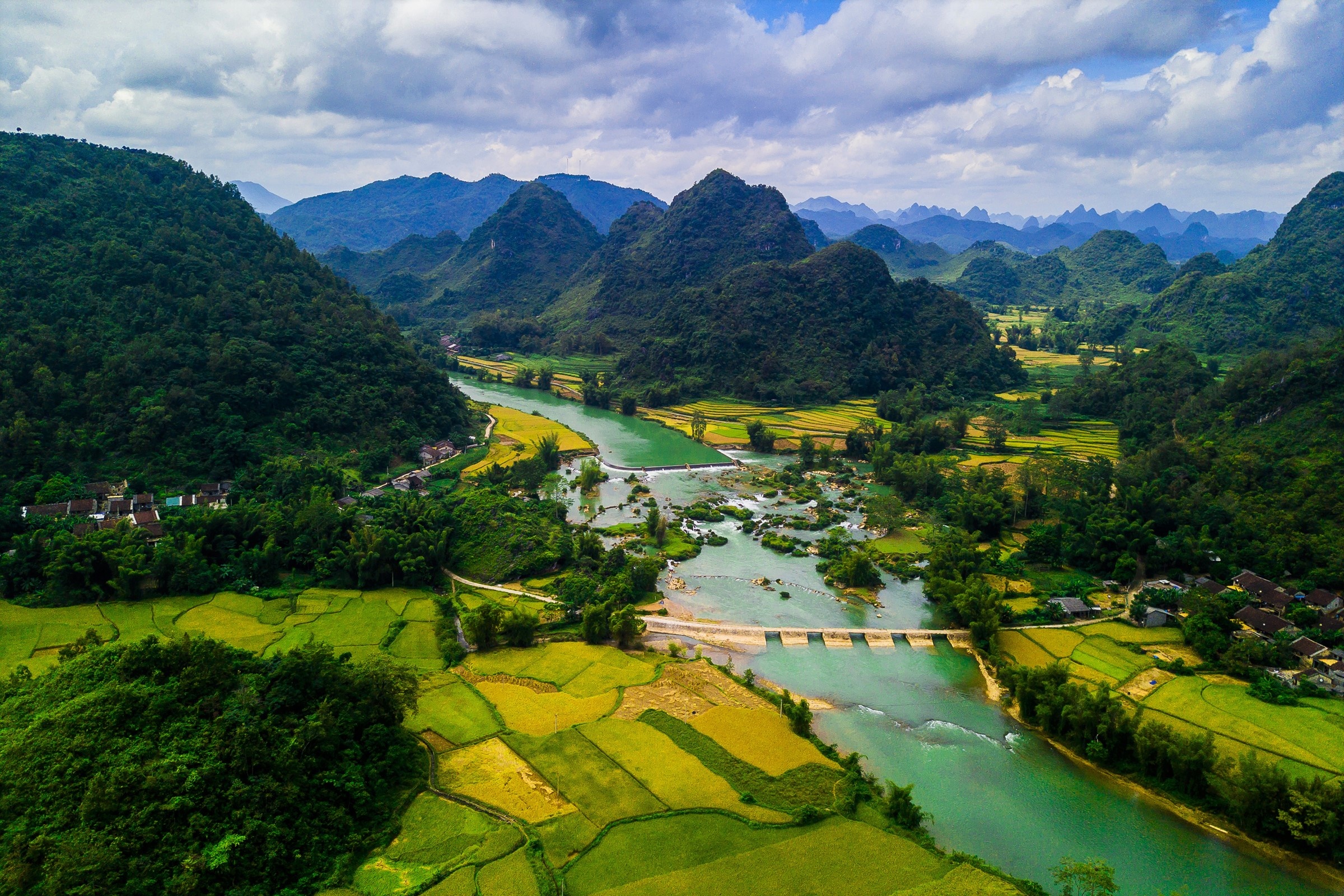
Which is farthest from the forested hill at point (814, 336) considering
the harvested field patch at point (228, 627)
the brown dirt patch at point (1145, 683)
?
the harvested field patch at point (228, 627)

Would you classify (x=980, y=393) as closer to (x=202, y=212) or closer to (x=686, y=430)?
(x=686, y=430)

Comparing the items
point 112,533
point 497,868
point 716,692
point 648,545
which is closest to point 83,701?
point 497,868

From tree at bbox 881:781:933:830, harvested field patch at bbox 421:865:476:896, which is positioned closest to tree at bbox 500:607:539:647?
harvested field patch at bbox 421:865:476:896

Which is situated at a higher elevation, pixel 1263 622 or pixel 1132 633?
pixel 1263 622

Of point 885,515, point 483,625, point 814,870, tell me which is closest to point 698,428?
point 885,515

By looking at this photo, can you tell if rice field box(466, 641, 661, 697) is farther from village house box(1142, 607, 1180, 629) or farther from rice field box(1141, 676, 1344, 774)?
village house box(1142, 607, 1180, 629)

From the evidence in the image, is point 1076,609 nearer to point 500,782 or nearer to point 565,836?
point 565,836
